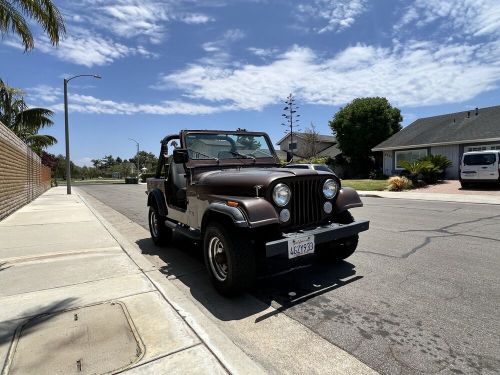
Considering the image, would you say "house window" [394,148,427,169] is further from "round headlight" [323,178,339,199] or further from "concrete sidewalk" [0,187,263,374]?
"concrete sidewalk" [0,187,263,374]

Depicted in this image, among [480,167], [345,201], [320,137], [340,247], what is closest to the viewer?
[345,201]

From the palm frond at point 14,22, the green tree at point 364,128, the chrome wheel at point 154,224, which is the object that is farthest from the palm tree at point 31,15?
the green tree at point 364,128

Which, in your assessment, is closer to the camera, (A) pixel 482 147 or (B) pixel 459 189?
(B) pixel 459 189

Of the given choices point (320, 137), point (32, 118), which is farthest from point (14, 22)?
point (320, 137)

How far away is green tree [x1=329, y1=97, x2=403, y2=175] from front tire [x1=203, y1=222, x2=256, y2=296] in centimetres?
3280

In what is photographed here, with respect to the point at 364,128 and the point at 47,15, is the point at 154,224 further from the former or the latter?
the point at 364,128

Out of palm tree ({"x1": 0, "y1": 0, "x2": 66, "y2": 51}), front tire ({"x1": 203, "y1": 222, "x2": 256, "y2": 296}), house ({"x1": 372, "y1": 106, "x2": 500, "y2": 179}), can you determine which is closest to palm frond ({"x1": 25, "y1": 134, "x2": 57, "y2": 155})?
palm tree ({"x1": 0, "y1": 0, "x2": 66, "y2": 51})

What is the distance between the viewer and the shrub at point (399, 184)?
62.8 ft

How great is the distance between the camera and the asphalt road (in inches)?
107

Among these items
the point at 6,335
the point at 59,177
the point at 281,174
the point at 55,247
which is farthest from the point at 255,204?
the point at 59,177

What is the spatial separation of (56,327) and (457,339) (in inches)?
137

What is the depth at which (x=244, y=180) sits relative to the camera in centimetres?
409

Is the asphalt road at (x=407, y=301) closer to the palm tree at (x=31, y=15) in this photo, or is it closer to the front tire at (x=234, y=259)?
the front tire at (x=234, y=259)

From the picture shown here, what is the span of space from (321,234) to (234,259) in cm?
100
